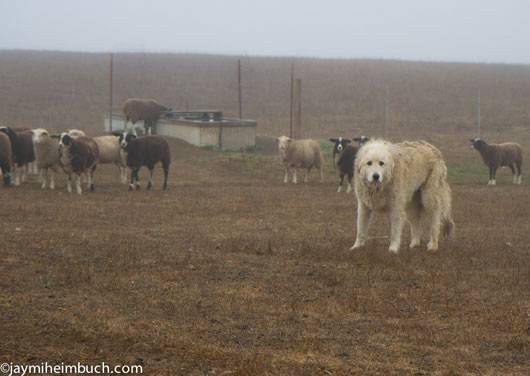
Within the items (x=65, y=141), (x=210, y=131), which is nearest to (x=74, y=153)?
(x=65, y=141)

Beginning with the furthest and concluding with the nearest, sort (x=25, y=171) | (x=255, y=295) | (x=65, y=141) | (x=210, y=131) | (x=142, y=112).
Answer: (x=142, y=112) < (x=210, y=131) < (x=25, y=171) < (x=65, y=141) < (x=255, y=295)

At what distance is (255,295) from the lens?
883 centimetres

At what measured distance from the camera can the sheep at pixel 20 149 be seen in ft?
73.2

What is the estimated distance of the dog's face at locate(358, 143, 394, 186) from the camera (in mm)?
11695

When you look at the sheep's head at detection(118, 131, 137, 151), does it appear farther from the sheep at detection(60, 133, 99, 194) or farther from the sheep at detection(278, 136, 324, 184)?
the sheep at detection(278, 136, 324, 184)

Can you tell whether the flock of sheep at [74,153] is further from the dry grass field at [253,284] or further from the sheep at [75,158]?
the dry grass field at [253,284]

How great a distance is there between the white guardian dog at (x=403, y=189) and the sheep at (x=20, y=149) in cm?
1226

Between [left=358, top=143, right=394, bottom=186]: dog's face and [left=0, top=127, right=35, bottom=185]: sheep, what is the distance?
12506 millimetres

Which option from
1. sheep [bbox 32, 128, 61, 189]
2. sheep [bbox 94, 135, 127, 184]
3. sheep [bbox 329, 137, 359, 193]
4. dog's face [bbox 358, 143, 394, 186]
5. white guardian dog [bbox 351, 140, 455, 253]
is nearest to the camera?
dog's face [bbox 358, 143, 394, 186]

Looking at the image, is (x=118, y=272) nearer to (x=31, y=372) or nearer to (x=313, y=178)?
(x=31, y=372)

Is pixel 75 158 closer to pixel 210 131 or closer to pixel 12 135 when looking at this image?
pixel 12 135

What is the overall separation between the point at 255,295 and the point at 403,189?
158 inches

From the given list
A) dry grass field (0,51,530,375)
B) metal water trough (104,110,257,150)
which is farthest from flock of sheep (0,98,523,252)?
metal water trough (104,110,257,150)

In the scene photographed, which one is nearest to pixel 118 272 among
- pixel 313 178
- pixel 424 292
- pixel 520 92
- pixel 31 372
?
pixel 424 292
